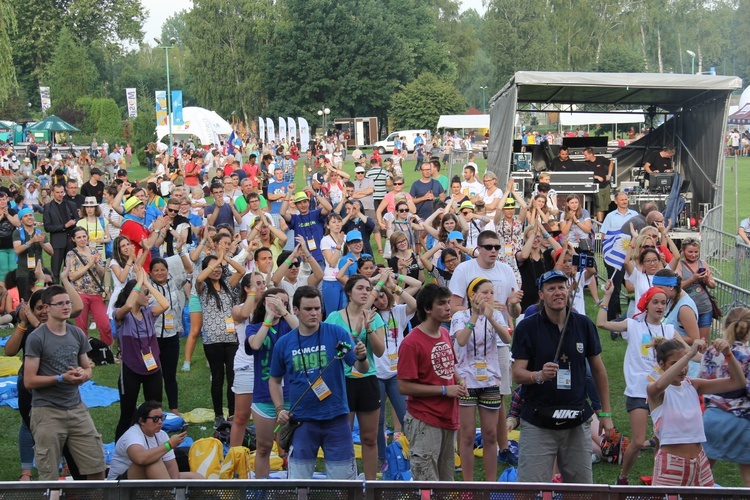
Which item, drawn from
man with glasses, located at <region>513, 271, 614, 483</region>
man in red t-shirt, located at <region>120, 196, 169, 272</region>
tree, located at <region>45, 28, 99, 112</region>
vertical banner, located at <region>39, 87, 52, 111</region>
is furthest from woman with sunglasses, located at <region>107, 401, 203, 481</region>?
tree, located at <region>45, 28, 99, 112</region>

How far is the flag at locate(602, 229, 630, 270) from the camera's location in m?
12.2

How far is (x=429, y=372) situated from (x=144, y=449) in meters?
2.14

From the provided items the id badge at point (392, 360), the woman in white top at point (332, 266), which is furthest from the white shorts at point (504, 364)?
the woman in white top at point (332, 266)

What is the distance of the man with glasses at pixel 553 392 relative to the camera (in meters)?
5.56

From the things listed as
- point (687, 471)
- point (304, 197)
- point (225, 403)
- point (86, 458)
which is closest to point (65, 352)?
point (86, 458)

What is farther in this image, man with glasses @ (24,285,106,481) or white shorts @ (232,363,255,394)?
white shorts @ (232,363,255,394)

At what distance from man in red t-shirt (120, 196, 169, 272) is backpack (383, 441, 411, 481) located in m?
4.40

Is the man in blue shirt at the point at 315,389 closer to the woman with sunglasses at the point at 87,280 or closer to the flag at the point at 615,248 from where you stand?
the woman with sunglasses at the point at 87,280

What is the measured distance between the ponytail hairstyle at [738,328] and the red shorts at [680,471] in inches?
35.5

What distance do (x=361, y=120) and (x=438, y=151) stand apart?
863 inches

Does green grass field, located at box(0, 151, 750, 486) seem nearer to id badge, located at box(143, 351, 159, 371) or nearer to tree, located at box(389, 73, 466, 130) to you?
id badge, located at box(143, 351, 159, 371)

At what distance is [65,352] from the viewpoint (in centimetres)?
635

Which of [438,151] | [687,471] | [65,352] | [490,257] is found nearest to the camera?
[687,471]

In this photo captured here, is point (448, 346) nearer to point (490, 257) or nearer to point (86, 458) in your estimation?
point (490, 257)
